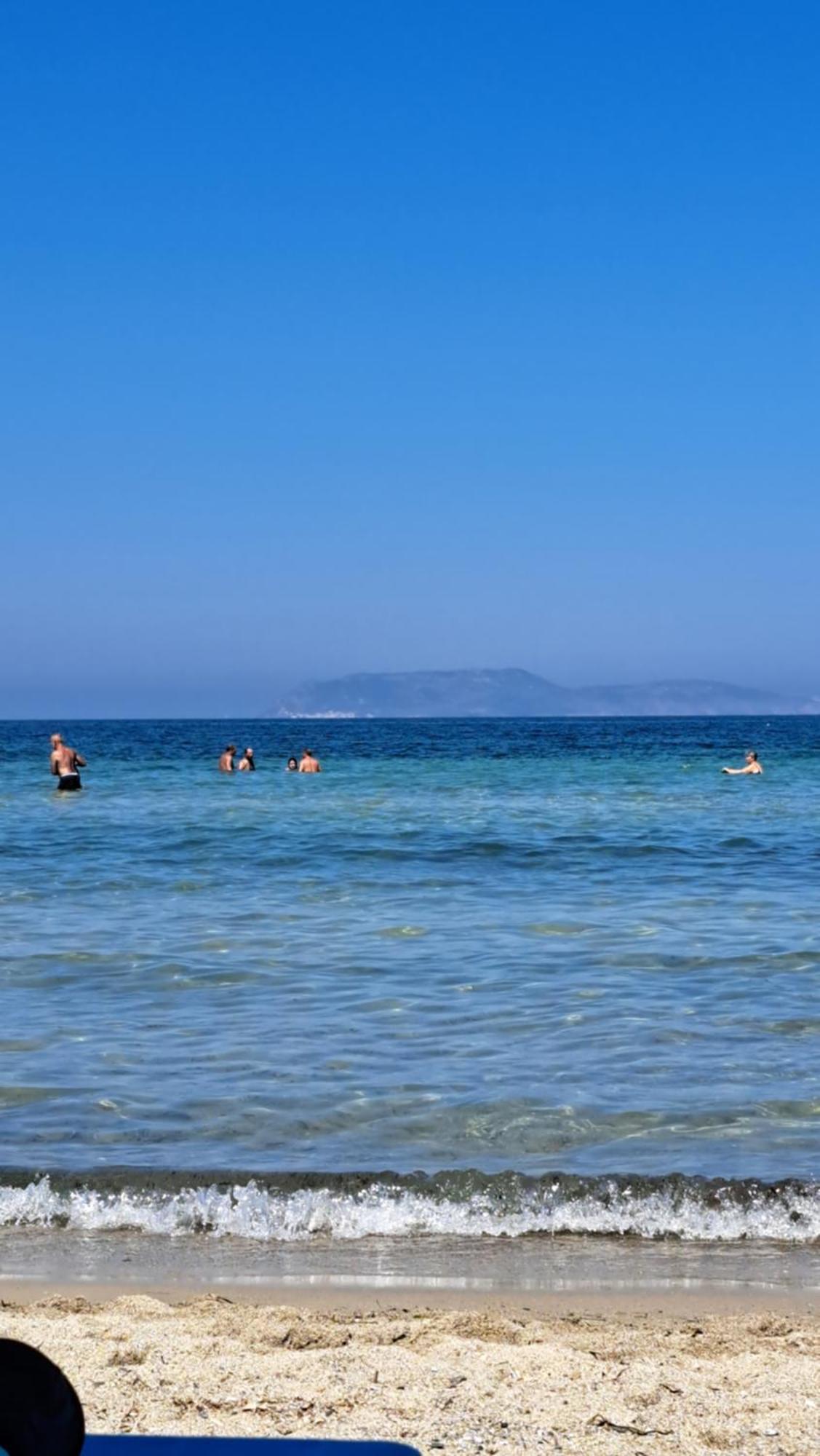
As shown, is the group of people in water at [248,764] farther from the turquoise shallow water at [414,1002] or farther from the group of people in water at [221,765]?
the turquoise shallow water at [414,1002]

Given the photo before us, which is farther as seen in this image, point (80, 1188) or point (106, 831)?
point (106, 831)

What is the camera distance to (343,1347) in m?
4.26

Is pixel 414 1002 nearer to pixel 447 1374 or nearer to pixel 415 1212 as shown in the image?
pixel 415 1212

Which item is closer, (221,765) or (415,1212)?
(415,1212)

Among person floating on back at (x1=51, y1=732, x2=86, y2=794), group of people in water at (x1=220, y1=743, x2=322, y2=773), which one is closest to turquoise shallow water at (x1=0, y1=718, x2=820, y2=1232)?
person floating on back at (x1=51, y1=732, x2=86, y2=794)

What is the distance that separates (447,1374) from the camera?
404cm

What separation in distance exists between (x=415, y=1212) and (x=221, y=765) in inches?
1227

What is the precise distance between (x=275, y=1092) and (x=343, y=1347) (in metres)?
2.74

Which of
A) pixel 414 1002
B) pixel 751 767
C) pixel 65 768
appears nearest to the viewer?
pixel 414 1002

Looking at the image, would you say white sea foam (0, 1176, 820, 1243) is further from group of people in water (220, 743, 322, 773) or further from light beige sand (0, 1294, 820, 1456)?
group of people in water (220, 743, 322, 773)

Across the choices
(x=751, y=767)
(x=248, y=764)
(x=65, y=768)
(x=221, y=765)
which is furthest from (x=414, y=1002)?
(x=221, y=765)

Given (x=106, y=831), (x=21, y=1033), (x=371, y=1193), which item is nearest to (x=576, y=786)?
(x=106, y=831)

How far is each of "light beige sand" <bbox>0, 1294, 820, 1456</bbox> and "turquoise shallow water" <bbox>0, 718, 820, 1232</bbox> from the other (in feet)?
3.60

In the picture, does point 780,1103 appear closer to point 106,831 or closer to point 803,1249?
point 803,1249
